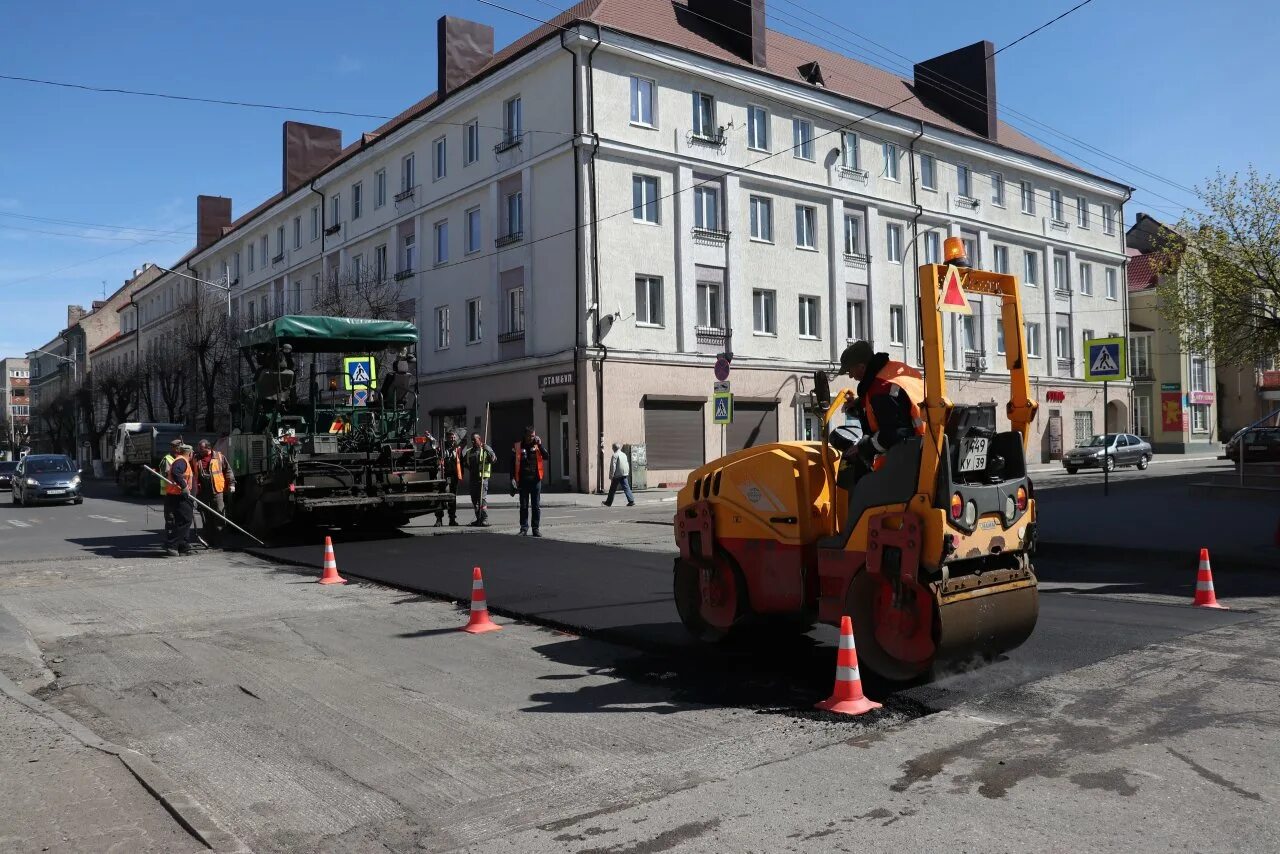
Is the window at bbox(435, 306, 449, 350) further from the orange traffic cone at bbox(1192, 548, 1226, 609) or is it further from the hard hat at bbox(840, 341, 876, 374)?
the hard hat at bbox(840, 341, 876, 374)

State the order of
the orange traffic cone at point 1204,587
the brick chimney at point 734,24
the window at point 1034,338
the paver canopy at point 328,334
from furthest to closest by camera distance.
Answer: the window at point 1034,338 → the brick chimney at point 734,24 → the paver canopy at point 328,334 → the orange traffic cone at point 1204,587

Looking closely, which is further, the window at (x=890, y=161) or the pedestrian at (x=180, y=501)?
the window at (x=890, y=161)

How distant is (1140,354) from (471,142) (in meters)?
40.6

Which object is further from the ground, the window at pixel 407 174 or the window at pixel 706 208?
the window at pixel 407 174

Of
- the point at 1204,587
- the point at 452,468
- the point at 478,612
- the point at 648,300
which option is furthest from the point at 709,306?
the point at 478,612

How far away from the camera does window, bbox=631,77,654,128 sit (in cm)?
3053

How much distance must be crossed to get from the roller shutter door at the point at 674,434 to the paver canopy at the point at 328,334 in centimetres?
1535

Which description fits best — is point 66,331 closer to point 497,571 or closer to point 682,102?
point 682,102

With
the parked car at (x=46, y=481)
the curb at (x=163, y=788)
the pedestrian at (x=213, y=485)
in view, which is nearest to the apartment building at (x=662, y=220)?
the parked car at (x=46, y=481)

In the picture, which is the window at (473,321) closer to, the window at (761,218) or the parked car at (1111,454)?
the window at (761,218)

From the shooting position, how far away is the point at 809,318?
3566 centimetres

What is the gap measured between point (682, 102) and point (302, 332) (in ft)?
64.4

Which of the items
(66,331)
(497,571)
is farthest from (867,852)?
(66,331)

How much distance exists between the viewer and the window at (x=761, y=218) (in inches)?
1330
